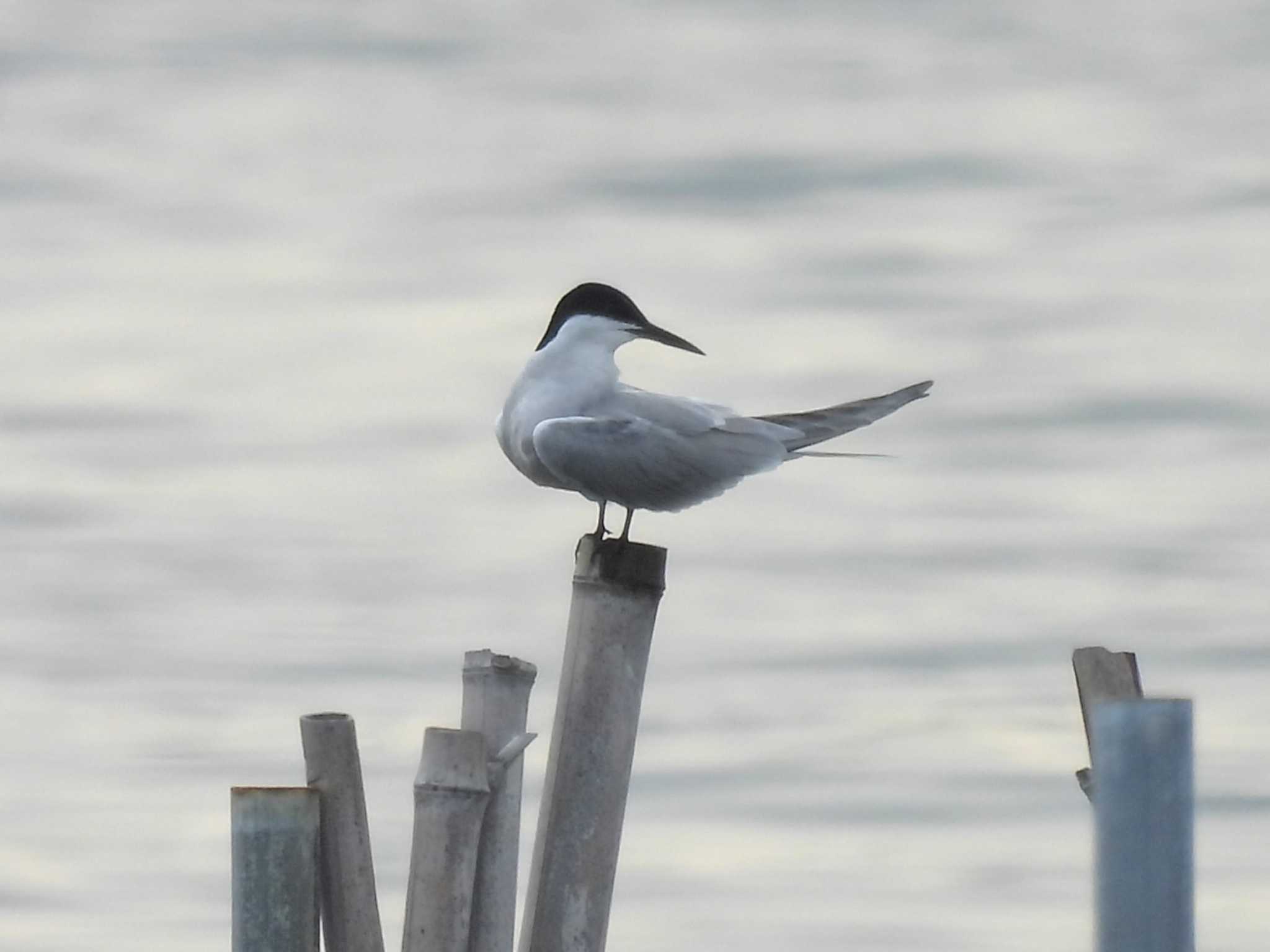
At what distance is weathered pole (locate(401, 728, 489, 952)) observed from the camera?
28.9 ft

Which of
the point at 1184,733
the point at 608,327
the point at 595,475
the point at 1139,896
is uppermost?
the point at 608,327

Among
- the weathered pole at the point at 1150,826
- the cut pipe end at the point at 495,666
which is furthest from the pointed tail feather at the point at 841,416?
the weathered pole at the point at 1150,826

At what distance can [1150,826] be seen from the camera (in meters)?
7.02

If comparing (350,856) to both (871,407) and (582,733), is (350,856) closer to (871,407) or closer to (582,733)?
(582,733)

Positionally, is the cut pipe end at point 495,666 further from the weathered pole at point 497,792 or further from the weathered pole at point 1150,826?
the weathered pole at point 1150,826

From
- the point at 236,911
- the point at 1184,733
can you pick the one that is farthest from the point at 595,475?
the point at 1184,733

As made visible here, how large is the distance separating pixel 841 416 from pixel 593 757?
2662mm

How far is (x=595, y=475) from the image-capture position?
9812 millimetres

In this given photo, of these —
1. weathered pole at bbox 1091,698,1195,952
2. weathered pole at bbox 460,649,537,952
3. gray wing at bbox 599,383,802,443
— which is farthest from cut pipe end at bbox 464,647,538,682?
weathered pole at bbox 1091,698,1195,952

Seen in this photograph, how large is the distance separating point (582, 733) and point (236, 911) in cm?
157

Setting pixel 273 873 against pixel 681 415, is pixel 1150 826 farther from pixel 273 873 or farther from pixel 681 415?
pixel 681 415

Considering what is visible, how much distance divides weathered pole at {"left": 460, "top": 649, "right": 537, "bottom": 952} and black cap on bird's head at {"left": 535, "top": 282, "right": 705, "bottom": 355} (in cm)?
194

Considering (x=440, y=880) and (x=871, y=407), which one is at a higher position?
(x=871, y=407)

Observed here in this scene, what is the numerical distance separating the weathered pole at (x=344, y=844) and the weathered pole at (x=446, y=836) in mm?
225
